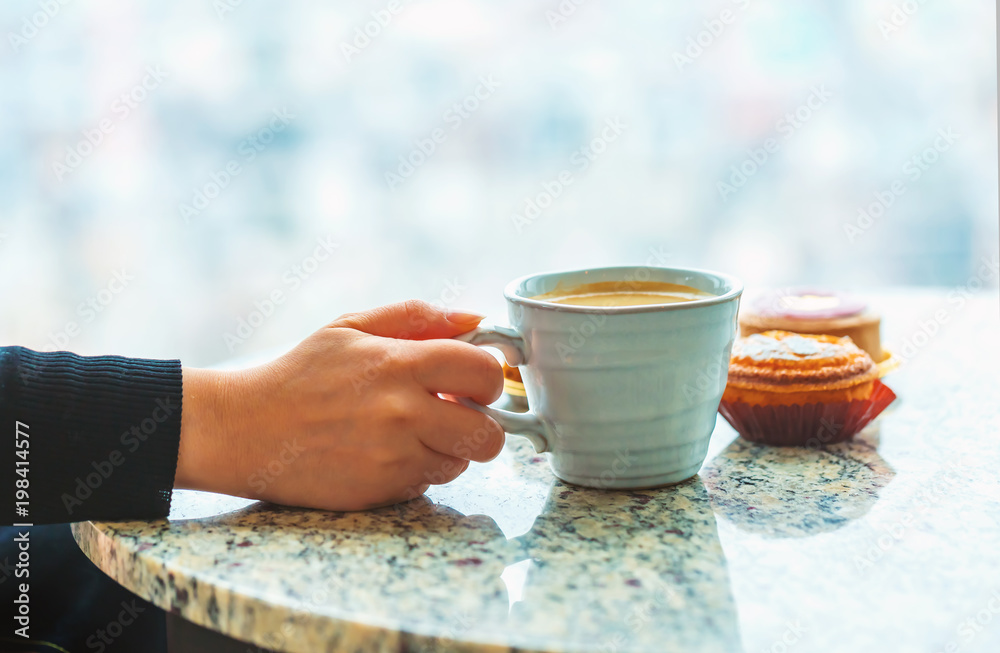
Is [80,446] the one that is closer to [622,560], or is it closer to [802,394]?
[622,560]

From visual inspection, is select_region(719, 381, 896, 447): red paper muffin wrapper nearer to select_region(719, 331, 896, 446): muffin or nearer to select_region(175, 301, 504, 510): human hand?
select_region(719, 331, 896, 446): muffin

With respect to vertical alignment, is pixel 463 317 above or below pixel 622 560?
above

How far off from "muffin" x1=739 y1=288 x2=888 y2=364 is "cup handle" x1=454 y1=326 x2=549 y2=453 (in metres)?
0.34

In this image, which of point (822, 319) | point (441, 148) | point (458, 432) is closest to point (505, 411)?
point (458, 432)

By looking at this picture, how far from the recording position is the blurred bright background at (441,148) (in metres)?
2.44

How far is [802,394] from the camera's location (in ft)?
2.40

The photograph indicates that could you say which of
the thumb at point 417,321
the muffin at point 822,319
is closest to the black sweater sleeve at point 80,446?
the thumb at point 417,321

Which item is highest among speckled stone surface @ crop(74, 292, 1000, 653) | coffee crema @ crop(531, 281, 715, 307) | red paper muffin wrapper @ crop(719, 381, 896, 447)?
coffee crema @ crop(531, 281, 715, 307)

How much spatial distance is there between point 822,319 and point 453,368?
1.49 feet

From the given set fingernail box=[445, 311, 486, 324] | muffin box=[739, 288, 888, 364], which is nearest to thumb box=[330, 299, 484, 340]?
fingernail box=[445, 311, 486, 324]

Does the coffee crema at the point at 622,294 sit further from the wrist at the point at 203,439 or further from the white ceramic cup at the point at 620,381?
the wrist at the point at 203,439

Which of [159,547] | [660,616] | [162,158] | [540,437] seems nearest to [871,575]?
[660,616]

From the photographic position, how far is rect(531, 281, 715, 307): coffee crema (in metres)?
0.71

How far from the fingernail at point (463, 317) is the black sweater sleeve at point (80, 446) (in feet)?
0.72
